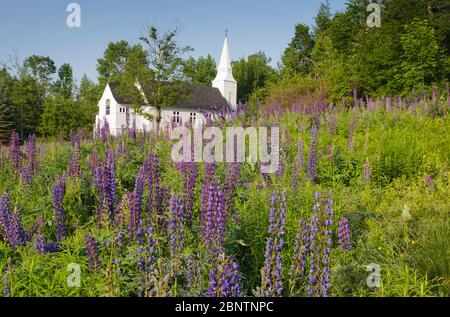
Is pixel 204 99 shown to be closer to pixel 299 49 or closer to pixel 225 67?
pixel 225 67

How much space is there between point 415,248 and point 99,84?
55519mm

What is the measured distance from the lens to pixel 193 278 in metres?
2.84

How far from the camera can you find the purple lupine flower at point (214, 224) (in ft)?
10.2

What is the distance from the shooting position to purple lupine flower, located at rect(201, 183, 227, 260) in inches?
122

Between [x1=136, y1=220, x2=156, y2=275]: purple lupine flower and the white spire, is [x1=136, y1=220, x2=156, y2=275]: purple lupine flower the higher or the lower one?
the lower one

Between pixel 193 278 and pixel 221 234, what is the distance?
1.39 feet

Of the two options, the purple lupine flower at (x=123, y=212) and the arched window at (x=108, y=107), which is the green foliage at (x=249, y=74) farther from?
the purple lupine flower at (x=123, y=212)

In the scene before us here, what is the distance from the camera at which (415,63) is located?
1991cm

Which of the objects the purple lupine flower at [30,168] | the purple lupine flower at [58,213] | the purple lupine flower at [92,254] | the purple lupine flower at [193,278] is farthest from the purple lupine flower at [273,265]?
the purple lupine flower at [30,168]

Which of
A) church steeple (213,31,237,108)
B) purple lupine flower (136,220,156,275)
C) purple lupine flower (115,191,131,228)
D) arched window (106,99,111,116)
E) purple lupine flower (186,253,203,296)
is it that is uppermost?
church steeple (213,31,237,108)

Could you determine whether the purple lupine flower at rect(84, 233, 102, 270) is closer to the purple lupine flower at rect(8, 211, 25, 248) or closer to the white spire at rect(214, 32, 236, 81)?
the purple lupine flower at rect(8, 211, 25, 248)

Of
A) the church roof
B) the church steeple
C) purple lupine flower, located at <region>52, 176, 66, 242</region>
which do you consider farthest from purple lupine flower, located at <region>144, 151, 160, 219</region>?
the church steeple

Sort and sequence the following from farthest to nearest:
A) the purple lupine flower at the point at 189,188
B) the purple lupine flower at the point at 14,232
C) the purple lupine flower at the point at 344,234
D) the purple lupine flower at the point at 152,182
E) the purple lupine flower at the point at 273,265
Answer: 1. the purple lupine flower at the point at 189,188
2. the purple lupine flower at the point at 152,182
3. the purple lupine flower at the point at 14,232
4. the purple lupine flower at the point at 344,234
5. the purple lupine flower at the point at 273,265

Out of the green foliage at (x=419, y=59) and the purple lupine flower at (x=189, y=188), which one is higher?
the green foliage at (x=419, y=59)
